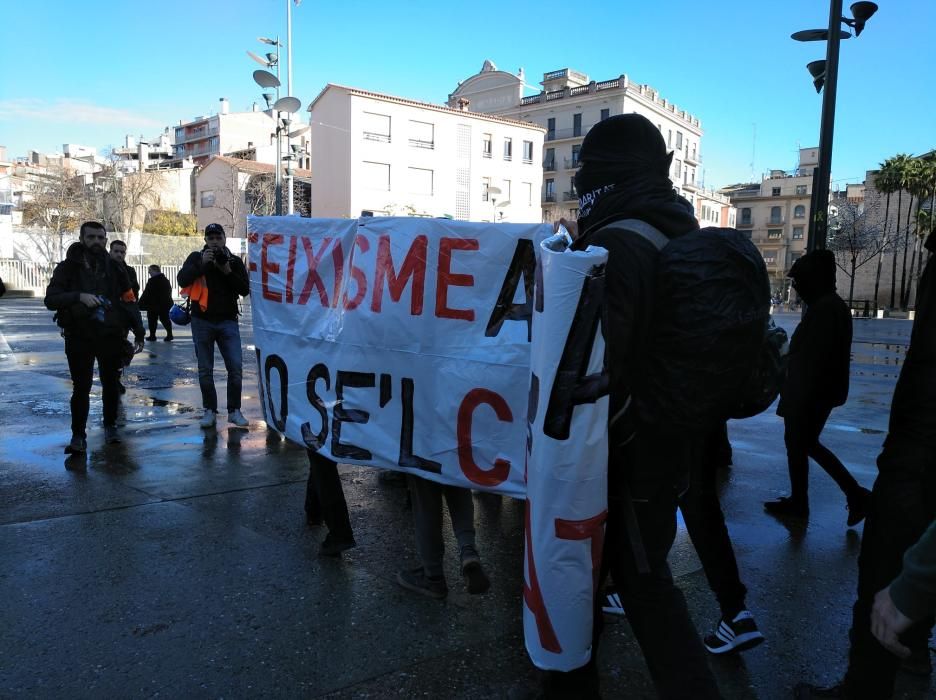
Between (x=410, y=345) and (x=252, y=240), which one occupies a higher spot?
(x=252, y=240)

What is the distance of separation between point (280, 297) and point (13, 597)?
6.33 ft

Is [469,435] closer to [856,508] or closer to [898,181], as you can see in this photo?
[856,508]

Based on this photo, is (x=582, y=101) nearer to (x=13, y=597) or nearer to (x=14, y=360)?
(x=14, y=360)

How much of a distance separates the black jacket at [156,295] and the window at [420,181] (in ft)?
112

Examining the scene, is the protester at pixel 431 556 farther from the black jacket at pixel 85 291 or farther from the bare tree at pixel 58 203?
the bare tree at pixel 58 203

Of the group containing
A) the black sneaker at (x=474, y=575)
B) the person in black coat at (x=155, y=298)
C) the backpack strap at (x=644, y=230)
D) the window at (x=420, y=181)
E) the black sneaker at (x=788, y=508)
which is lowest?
the black sneaker at (x=788, y=508)

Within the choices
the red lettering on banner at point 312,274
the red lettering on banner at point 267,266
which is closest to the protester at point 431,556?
the red lettering on banner at point 312,274

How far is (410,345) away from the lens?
3291mm

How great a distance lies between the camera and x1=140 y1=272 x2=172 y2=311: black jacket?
13.9 metres

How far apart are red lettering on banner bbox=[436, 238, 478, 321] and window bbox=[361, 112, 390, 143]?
145 feet

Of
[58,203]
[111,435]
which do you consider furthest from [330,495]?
[58,203]

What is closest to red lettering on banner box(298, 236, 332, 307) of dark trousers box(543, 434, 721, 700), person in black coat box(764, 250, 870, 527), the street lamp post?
dark trousers box(543, 434, 721, 700)

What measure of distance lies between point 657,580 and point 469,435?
121 centimetres

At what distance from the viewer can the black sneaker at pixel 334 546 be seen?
12.0 feet
